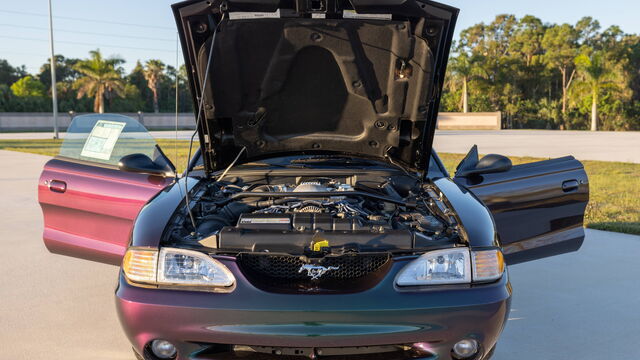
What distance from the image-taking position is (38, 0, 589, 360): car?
228cm

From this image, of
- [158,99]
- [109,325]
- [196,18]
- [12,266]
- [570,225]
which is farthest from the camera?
[158,99]

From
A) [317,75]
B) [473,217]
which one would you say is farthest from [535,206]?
[317,75]

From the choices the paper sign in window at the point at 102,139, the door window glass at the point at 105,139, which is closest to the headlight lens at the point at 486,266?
the door window glass at the point at 105,139

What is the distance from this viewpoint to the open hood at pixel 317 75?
304cm

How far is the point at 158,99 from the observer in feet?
185

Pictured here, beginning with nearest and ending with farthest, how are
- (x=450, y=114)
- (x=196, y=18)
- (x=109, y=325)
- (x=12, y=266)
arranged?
(x=196, y=18), (x=109, y=325), (x=12, y=266), (x=450, y=114)

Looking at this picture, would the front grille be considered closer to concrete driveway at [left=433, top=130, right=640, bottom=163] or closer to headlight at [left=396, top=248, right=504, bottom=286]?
headlight at [left=396, top=248, right=504, bottom=286]

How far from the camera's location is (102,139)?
4.35 meters

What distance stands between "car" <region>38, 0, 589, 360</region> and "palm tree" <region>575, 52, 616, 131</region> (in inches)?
1794

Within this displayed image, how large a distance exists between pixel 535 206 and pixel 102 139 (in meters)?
3.23

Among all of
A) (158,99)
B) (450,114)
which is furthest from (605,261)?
(158,99)

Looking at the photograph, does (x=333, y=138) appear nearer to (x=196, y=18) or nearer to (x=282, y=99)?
(x=282, y=99)

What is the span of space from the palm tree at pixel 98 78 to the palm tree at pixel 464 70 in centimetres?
2923

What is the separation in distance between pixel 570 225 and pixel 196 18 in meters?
2.78
